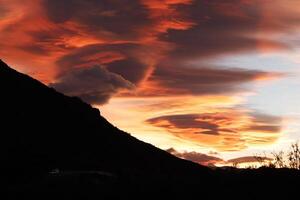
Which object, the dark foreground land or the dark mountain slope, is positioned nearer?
the dark foreground land

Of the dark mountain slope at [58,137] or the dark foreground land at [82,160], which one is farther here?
the dark mountain slope at [58,137]

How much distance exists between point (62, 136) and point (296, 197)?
131035 mm

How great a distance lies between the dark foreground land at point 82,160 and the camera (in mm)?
24297

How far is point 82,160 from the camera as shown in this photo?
132 m

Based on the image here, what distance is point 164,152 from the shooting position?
16388 cm

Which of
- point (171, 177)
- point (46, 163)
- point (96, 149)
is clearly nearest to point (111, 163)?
point (96, 149)

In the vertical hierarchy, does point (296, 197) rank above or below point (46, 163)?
below

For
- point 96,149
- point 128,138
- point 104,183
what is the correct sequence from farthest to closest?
1. point 128,138
2. point 96,149
3. point 104,183

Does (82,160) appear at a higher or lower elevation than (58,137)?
lower

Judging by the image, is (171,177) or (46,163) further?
(46,163)

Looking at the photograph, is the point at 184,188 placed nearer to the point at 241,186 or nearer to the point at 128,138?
the point at 241,186

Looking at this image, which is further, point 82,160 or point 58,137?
point 58,137

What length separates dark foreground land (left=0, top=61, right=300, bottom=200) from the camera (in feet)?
79.7

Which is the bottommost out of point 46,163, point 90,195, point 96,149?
point 90,195
